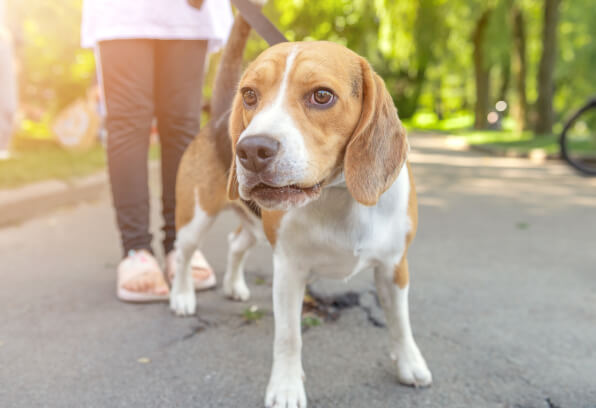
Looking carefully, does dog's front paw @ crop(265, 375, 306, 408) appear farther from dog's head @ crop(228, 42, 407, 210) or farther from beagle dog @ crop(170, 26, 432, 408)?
dog's head @ crop(228, 42, 407, 210)

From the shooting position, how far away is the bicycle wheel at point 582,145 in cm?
858

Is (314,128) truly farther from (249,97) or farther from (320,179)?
(249,97)

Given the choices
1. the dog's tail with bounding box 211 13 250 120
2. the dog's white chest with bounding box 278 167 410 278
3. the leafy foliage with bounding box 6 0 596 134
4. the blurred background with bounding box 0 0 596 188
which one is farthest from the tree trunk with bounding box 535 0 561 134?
the dog's white chest with bounding box 278 167 410 278

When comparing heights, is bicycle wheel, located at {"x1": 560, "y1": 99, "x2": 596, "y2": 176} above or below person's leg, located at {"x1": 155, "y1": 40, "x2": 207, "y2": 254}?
below

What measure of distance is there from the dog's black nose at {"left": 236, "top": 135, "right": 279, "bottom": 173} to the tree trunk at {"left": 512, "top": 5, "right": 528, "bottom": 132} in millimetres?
17290

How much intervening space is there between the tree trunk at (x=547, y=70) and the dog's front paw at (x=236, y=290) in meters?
13.8

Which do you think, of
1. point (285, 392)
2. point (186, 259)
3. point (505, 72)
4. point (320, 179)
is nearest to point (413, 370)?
point (285, 392)

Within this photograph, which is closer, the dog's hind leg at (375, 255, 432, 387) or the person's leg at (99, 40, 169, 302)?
the dog's hind leg at (375, 255, 432, 387)

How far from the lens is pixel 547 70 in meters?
14.9

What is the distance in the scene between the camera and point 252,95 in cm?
208

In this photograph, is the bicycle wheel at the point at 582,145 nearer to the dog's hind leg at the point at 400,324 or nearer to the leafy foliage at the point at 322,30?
the leafy foliage at the point at 322,30

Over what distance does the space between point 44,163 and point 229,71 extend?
220 inches

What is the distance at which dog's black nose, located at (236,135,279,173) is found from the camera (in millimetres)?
1780

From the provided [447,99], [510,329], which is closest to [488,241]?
[510,329]
